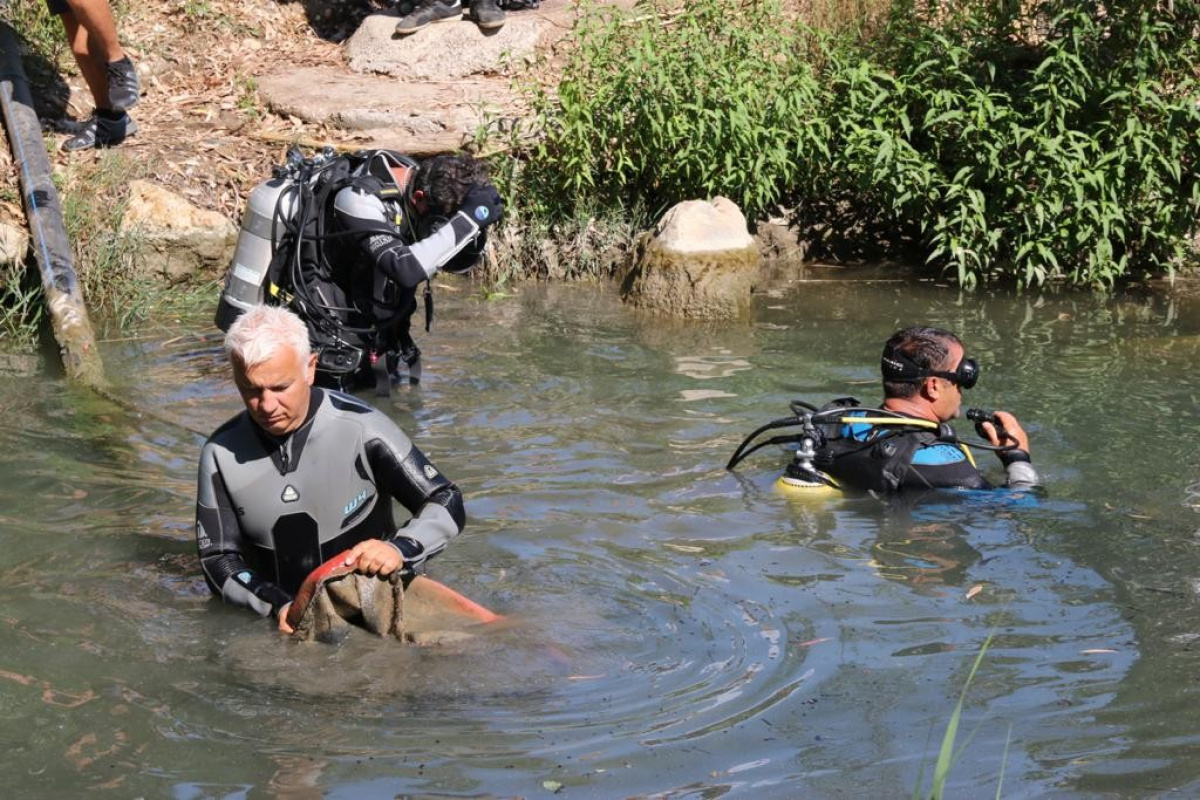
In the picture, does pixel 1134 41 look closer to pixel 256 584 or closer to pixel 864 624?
pixel 864 624

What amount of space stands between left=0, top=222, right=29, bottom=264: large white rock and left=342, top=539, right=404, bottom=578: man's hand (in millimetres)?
5410

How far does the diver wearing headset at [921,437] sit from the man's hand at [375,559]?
226 centimetres

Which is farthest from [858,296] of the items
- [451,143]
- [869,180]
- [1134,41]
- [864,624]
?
[864,624]

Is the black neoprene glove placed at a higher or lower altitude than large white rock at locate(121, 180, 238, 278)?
higher

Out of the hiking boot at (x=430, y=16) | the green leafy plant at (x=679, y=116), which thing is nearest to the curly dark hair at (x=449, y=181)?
the green leafy plant at (x=679, y=116)

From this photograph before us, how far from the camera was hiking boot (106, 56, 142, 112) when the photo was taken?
10.1m

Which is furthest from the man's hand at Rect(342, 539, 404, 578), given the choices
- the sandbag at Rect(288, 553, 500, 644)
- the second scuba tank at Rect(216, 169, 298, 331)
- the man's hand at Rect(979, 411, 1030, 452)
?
the man's hand at Rect(979, 411, 1030, 452)

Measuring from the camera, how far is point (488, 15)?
1117 centimetres

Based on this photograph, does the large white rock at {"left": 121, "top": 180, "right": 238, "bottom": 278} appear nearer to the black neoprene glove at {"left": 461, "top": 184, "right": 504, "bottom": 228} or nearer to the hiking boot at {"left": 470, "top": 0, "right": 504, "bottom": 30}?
the hiking boot at {"left": 470, "top": 0, "right": 504, "bottom": 30}

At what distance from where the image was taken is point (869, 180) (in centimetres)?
976

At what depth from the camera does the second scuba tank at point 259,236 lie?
655 centimetres

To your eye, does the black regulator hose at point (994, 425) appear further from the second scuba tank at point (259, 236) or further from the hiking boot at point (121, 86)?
the hiking boot at point (121, 86)

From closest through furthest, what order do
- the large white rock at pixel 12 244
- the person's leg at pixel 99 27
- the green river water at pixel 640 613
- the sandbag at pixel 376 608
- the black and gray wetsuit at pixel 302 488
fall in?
the green river water at pixel 640 613
the sandbag at pixel 376 608
the black and gray wetsuit at pixel 302 488
the large white rock at pixel 12 244
the person's leg at pixel 99 27

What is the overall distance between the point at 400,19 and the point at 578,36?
2167 millimetres
